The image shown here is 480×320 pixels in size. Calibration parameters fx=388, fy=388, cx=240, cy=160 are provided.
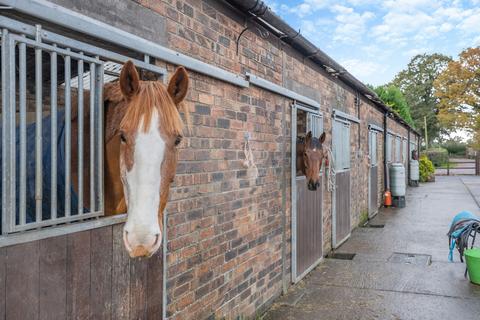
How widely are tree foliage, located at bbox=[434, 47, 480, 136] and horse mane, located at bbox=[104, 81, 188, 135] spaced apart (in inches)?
1288

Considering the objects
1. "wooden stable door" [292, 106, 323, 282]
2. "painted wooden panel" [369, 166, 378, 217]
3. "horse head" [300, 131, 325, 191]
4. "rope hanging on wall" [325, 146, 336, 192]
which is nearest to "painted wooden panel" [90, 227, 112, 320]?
"horse head" [300, 131, 325, 191]

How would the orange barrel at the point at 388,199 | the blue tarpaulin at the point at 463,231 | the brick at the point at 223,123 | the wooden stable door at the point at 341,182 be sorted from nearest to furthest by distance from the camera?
the brick at the point at 223,123, the blue tarpaulin at the point at 463,231, the wooden stable door at the point at 341,182, the orange barrel at the point at 388,199

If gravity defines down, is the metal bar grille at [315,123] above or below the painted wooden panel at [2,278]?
above

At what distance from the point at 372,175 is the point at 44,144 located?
1025 centimetres

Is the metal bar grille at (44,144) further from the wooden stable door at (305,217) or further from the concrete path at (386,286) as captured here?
the wooden stable door at (305,217)

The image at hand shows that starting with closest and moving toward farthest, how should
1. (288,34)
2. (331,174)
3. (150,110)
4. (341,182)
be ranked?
(150,110)
(288,34)
(331,174)
(341,182)

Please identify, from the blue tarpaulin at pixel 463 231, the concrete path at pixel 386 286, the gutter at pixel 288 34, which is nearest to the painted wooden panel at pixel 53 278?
the gutter at pixel 288 34

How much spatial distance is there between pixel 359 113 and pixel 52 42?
27.7 feet

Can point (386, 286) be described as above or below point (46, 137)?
below

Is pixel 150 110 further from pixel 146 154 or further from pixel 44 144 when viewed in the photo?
pixel 44 144

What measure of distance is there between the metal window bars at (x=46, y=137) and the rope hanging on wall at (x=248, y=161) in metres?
1.60

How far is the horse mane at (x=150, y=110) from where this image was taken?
1.70 meters

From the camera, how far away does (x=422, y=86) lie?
155 ft

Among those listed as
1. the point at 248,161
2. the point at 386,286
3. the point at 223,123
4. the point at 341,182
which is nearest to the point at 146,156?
the point at 223,123
